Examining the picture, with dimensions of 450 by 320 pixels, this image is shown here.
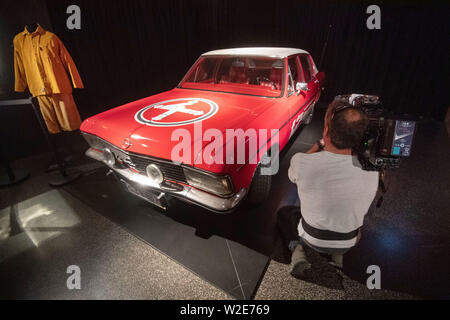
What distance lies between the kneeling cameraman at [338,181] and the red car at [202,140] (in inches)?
18.5

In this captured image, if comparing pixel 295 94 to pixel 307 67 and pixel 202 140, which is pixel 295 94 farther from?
pixel 202 140

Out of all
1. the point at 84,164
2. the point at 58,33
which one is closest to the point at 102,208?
the point at 84,164

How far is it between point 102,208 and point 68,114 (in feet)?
5.95

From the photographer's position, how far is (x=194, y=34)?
564cm

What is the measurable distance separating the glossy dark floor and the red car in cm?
41

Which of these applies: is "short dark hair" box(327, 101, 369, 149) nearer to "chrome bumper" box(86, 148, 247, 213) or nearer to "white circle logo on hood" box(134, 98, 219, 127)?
"chrome bumper" box(86, 148, 247, 213)

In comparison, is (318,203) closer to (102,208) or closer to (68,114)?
(102,208)

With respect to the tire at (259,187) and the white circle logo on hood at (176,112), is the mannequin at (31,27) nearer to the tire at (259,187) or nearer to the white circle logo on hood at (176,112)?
the white circle logo on hood at (176,112)

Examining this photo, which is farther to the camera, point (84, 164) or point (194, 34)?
point (194, 34)

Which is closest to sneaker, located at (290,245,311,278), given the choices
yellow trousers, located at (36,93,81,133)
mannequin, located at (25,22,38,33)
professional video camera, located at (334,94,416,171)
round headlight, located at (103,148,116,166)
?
professional video camera, located at (334,94,416,171)

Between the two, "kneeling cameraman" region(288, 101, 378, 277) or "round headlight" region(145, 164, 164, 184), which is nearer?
"kneeling cameraman" region(288, 101, 378, 277)

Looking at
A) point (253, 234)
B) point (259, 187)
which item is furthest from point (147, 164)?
point (253, 234)

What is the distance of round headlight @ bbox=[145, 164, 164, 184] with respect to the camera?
67.8 inches

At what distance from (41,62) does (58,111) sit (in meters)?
0.70
